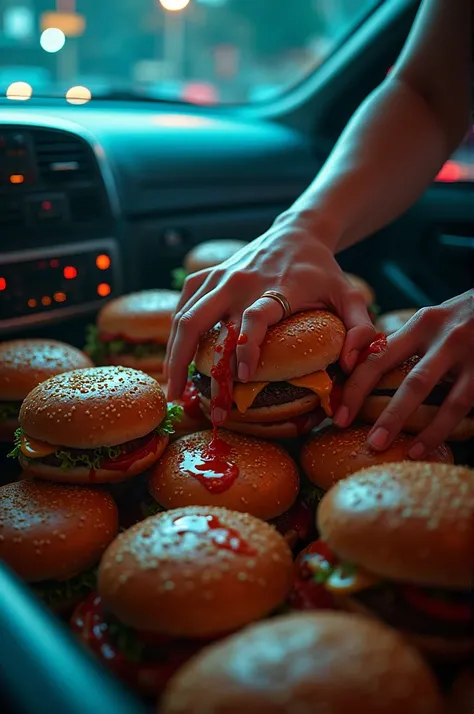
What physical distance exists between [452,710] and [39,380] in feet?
4.92

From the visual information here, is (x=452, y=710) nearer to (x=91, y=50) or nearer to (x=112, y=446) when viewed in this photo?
(x=112, y=446)

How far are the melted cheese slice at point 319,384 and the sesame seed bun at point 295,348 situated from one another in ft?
0.06

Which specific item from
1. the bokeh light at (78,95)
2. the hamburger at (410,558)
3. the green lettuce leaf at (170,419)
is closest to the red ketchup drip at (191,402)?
the green lettuce leaf at (170,419)

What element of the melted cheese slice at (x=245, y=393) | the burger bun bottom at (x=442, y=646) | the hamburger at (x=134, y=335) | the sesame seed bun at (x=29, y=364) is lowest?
the hamburger at (x=134, y=335)

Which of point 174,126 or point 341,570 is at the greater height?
point 174,126

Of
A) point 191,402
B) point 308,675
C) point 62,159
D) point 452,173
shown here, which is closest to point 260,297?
point 191,402

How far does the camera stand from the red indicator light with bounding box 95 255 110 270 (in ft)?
9.53

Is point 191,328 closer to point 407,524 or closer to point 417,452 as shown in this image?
point 417,452

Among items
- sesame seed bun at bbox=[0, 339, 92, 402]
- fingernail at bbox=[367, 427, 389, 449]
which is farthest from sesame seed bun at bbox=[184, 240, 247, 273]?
fingernail at bbox=[367, 427, 389, 449]

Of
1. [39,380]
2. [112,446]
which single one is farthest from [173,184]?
[112,446]

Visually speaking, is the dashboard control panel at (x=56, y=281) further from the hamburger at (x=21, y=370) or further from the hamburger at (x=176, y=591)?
the hamburger at (x=176, y=591)

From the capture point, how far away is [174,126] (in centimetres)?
350

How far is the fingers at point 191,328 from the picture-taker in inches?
74.3

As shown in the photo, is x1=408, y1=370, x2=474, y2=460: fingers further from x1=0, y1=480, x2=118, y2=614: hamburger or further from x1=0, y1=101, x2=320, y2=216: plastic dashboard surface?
x1=0, y1=101, x2=320, y2=216: plastic dashboard surface
